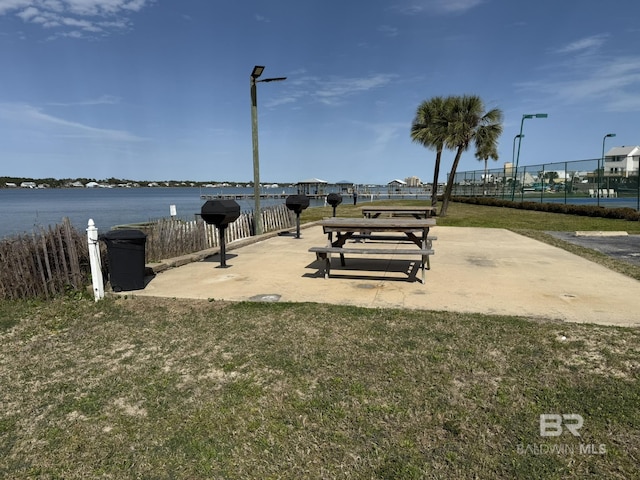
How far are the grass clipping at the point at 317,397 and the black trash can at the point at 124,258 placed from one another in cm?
118

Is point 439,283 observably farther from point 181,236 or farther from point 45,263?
point 45,263

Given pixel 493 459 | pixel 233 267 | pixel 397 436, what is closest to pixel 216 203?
pixel 233 267

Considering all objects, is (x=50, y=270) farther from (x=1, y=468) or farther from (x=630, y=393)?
(x=630, y=393)

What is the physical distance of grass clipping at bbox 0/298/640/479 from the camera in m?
2.17

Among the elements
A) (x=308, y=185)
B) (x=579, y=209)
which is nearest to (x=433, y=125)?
(x=579, y=209)

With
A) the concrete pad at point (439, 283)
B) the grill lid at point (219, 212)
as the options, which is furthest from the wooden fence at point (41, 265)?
the grill lid at point (219, 212)

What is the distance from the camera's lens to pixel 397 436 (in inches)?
93.0

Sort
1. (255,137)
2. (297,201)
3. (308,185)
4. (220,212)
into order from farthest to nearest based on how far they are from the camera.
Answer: (308,185)
(255,137)
(297,201)
(220,212)

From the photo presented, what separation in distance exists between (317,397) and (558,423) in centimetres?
153

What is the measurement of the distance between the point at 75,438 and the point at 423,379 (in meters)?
2.34

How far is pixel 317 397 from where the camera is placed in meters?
2.78

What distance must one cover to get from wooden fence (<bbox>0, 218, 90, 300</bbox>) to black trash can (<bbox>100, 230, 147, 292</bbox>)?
0.56m

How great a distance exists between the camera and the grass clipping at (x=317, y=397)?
2170 mm

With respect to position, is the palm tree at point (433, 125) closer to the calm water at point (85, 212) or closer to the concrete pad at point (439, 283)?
the calm water at point (85, 212)
